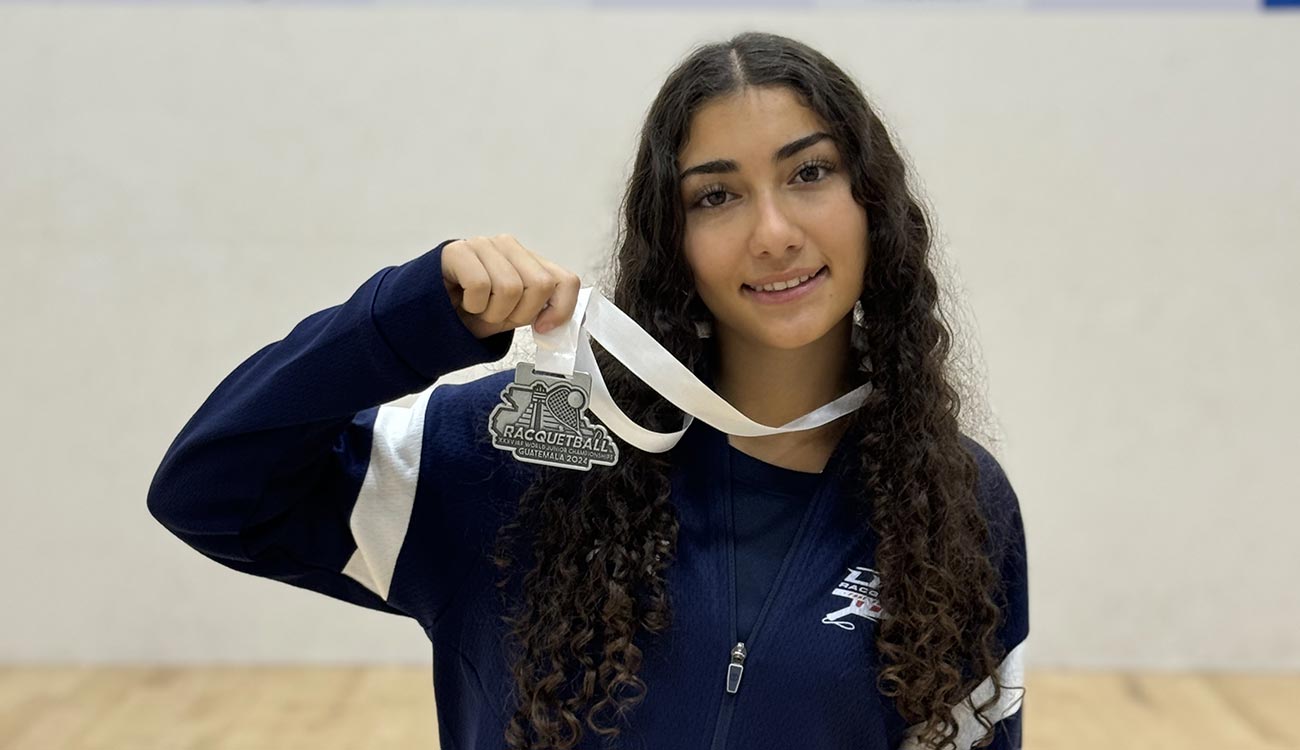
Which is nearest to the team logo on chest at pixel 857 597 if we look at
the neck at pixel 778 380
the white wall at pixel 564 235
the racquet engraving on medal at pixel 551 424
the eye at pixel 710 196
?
the neck at pixel 778 380

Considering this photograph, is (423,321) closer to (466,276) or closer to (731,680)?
(466,276)

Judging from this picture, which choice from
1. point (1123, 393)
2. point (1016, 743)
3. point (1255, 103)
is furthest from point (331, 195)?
point (1016, 743)

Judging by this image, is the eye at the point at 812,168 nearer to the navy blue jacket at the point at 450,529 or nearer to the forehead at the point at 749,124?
the forehead at the point at 749,124

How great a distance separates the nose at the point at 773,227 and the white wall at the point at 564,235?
2.91 m

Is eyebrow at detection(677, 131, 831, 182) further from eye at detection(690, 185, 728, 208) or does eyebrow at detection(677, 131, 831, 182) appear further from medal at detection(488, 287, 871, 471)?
medal at detection(488, 287, 871, 471)

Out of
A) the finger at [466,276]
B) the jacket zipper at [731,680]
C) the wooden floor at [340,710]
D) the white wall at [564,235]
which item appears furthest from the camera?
the white wall at [564,235]

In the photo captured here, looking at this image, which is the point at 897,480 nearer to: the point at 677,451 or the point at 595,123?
the point at 677,451

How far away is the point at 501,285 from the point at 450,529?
320 mm

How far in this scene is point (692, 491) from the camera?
4.66ft

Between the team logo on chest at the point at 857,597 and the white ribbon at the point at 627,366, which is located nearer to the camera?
the white ribbon at the point at 627,366

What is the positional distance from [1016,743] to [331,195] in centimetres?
332

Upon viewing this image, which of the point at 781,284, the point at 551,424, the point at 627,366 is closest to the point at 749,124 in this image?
the point at 781,284

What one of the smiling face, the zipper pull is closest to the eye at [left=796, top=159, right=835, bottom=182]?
the smiling face

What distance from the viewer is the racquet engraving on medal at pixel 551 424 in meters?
1.26
